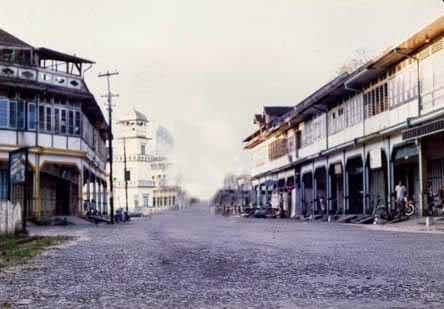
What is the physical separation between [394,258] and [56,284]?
5863 mm

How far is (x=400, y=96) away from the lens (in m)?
29.7

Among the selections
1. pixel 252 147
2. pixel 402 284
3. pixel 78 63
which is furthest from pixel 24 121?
pixel 252 147

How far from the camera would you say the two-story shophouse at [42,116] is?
3856 cm

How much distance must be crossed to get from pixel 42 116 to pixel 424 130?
2285cm

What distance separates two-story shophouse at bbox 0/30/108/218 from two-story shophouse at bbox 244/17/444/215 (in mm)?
14528

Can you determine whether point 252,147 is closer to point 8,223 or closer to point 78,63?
point 78,63

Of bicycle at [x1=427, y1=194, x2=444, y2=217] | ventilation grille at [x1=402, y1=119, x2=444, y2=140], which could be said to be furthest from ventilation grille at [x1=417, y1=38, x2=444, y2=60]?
bicycle at [x1=427, y1=194, x2=444, y2=217]

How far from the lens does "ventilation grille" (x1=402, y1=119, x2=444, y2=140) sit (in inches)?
960

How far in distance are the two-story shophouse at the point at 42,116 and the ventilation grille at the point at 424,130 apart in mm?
20530

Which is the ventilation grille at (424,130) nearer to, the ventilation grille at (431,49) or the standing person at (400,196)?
the standing person at (400,196)

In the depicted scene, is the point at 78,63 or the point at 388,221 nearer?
the point at 388,221

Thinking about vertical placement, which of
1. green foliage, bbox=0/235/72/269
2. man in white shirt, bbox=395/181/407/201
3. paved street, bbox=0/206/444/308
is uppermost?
man in white shirt, bbox=395/181/407/201

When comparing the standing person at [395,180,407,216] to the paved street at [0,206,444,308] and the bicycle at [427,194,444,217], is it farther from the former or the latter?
the paved street at [0,206,444,308]

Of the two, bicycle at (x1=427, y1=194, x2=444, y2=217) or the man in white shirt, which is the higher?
the man in white shirt
